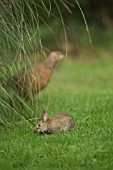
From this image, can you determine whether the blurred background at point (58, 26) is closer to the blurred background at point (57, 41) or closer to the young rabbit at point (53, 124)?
the blurred background at point (57, 41)

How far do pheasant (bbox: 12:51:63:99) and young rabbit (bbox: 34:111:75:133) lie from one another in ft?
1.57

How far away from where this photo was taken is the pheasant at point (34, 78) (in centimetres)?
686

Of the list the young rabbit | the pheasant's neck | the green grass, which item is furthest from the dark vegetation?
the pheasant's neck

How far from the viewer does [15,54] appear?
683cm

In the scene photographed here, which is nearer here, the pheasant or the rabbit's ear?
the rabbit's ear

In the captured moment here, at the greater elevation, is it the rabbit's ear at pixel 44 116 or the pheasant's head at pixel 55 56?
the rabbit's ear at pixel 44 116

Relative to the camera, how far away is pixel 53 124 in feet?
20.5

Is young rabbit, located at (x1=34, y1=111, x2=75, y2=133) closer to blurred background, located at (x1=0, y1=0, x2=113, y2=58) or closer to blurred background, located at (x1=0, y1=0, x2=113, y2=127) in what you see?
blurred background, located at (x1=0, y1=0, x2=113, y2=127)

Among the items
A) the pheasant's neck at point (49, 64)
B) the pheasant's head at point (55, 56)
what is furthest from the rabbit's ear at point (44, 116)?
the pheasant's head at point (55, 56)

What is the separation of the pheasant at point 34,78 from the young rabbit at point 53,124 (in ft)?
1.57

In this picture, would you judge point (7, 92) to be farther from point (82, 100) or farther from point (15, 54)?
point (82, 100)

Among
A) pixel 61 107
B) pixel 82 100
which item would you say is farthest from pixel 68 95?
pixel 61 107

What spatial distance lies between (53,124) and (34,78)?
0.62 m

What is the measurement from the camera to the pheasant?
6.86 metres
